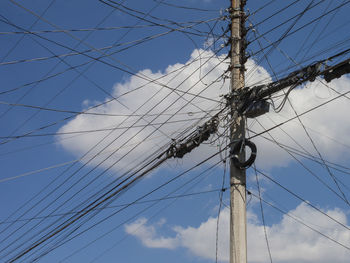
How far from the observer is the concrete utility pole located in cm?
905

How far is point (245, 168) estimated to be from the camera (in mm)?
9875

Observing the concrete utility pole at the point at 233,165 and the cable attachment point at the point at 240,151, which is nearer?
the concrete utility pole at the point at 233,165

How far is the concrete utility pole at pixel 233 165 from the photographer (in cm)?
905

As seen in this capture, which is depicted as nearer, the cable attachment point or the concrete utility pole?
the concrete utility pole

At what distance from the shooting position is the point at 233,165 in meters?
10.0

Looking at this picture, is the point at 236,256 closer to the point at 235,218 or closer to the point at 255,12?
the point at 235,218

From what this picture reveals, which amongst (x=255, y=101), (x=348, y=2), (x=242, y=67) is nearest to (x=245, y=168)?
(x=255, y=101)

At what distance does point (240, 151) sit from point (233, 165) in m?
0.34

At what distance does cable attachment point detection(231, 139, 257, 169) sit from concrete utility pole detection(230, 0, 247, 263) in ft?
0.28

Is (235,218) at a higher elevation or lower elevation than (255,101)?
lower

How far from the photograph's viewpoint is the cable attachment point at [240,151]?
980 centimetres

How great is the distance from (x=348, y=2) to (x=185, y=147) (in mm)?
4751

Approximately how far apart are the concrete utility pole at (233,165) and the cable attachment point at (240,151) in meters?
0.09

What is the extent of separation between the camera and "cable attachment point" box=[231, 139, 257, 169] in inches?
386
